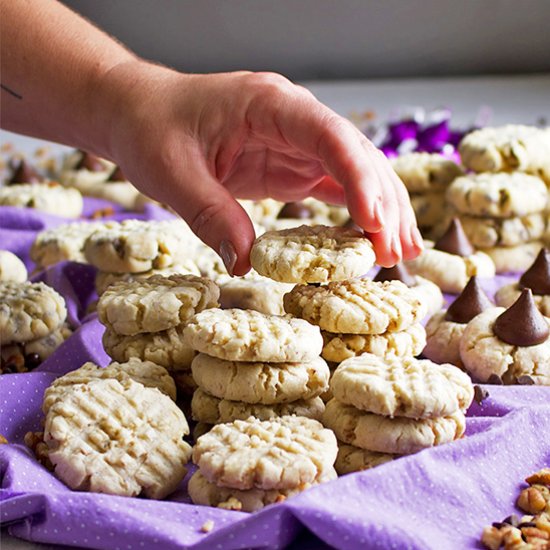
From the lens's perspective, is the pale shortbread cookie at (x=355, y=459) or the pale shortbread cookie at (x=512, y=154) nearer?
the pale shortbread cookie at (x=355, y=459)

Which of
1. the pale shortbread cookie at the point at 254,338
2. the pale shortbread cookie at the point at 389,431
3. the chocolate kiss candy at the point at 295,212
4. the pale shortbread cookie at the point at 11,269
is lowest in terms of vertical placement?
the pale shortbread cookie at the point at 11,269

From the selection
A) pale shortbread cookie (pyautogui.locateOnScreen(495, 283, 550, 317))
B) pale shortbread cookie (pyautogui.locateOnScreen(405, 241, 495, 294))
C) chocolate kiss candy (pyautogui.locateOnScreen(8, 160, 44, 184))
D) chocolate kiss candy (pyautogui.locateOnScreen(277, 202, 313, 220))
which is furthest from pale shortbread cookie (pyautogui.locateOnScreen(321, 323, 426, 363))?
chocolate kiss candy (pyautogui.locateOnScreen(8, 160, 44, 184))

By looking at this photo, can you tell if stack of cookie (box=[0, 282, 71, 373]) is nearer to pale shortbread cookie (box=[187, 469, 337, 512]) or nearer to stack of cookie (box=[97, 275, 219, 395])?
stack of cookie (box=[97, 275, 219, 395])

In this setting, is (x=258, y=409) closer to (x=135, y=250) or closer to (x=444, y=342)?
→ (x=444, y=342)

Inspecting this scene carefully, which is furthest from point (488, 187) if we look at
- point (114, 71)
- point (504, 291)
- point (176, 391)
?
point (176, 391)

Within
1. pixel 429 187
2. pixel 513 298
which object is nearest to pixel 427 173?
pixel 429 187

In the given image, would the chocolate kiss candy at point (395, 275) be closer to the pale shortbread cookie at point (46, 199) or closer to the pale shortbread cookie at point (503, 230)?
the pale shortbread cookie at point (503, 230)

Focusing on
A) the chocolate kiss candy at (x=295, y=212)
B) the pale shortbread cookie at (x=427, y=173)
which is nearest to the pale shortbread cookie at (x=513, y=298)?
the pale shortbread cookie at (x=427, y=173)
